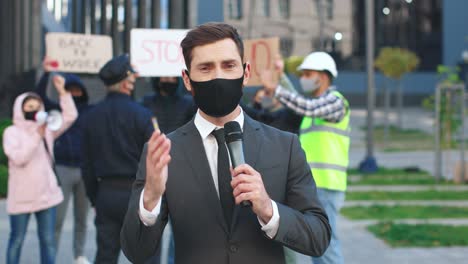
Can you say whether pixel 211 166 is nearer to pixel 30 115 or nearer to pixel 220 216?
pixel 220 216

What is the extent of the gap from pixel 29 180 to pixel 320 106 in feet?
8.02

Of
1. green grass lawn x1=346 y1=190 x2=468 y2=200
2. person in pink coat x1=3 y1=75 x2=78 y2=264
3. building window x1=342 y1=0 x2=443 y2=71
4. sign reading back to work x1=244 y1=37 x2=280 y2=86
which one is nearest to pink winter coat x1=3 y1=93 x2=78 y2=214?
person in pink coat x1=3 y1=75 x2=78 y2=264

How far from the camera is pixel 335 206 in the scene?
6.03m

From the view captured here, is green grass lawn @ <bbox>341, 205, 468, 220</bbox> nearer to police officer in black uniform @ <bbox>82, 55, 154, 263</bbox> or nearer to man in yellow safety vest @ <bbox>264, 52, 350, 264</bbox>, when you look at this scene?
man in yellow safety vest @ <bbox>264, 52, 350, 264</bbox>

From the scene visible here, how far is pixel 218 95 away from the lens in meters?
2.75

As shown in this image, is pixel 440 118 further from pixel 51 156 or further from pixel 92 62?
pixel 51 156

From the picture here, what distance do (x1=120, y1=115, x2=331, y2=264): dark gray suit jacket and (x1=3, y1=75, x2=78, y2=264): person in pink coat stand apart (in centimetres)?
398

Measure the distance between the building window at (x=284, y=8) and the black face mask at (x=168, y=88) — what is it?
48.4m

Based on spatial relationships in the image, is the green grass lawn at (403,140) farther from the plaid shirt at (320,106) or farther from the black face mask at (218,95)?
the black face mask at (218,95)

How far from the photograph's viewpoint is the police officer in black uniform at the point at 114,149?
571cm

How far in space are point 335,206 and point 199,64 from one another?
3.43 metres

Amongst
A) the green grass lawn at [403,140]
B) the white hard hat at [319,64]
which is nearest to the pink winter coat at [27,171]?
the white hard hat at [319,64]

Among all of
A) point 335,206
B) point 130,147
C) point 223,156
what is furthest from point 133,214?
point 335,206

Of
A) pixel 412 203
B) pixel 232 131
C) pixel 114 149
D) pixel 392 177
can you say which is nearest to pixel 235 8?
pixel 392 177
